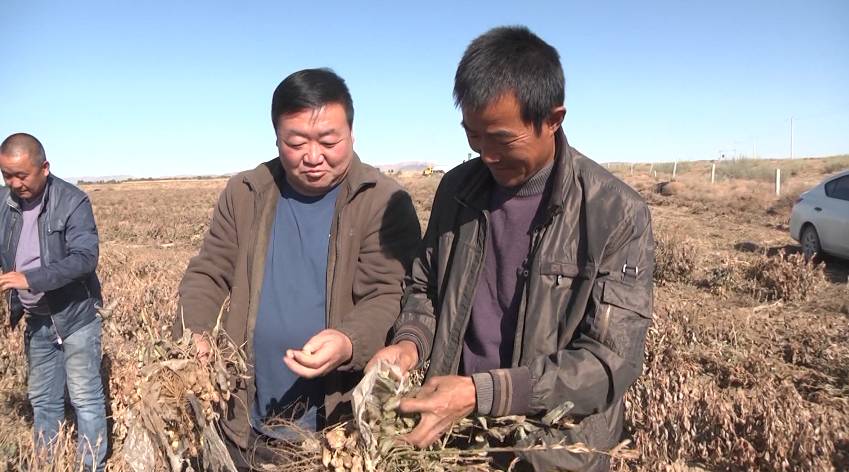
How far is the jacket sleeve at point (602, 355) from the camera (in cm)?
157

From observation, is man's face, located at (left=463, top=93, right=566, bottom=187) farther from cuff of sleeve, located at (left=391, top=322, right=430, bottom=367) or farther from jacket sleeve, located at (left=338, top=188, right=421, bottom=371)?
jacket sleeve, located at (left=338, top=188, right=421, bottom=371)

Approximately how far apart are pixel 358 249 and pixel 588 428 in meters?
1.07

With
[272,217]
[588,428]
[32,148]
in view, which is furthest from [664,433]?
[32,148]

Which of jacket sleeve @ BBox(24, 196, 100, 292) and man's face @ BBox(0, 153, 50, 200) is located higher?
man's face @ BBox(0, 153, 50, 200)

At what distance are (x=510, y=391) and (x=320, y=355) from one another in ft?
2.21

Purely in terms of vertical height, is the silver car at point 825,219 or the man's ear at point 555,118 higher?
the man's ear at point 555,118

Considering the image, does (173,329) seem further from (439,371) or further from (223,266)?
(439,371)

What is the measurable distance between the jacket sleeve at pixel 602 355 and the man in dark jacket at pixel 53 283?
3.16m

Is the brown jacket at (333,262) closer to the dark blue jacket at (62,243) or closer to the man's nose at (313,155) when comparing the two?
the man's nose at (313,155)

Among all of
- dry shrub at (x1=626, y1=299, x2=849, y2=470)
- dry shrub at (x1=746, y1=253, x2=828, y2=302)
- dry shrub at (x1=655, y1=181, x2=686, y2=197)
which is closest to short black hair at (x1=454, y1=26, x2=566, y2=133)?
dry shrub at (x1=626, y1=299, x2=849, y2=470)

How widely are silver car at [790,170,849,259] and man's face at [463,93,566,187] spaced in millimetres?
9352

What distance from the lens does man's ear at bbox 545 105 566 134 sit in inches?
65.2

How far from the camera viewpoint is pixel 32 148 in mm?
3752

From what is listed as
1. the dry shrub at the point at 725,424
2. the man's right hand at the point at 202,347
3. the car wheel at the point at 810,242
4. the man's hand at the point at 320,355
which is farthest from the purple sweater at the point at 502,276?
the car wheel at the point at 810,242
